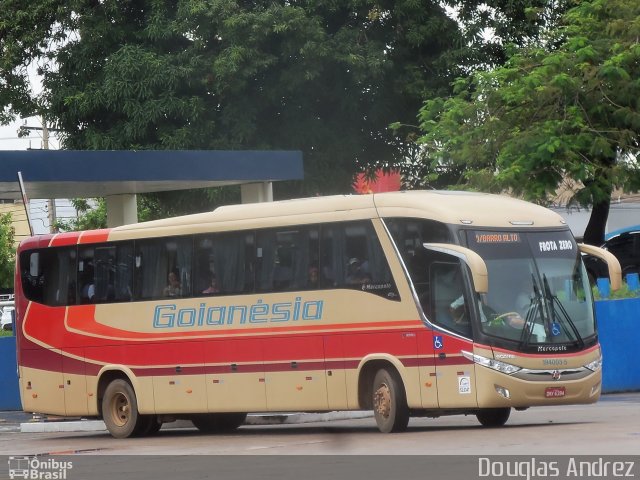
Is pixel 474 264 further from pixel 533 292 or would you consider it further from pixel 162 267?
pixel 162 267

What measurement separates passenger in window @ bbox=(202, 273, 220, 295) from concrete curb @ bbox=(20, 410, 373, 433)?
9.91 ft

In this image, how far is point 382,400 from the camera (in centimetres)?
1719

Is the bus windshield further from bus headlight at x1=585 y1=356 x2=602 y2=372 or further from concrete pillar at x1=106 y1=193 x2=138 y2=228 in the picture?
concrete pillar at x1=106 y1=193 x2=138 y2=228

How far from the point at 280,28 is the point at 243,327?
15.8 metres

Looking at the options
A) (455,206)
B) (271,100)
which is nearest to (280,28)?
(271,100)

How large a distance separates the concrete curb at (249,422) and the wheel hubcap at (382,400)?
4174 mm

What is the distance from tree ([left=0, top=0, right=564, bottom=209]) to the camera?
34.1 meters

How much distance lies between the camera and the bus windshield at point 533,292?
1642 centimetres

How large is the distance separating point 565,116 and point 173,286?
12676mm

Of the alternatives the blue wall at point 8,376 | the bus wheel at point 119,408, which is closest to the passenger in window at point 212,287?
the bus wheel at point 119,408

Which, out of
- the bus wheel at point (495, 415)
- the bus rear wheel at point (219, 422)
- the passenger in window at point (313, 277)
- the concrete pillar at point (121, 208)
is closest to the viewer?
the bus wheel at point (495, 415)

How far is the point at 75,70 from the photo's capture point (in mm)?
36562

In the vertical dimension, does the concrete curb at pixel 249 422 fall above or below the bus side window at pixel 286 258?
below

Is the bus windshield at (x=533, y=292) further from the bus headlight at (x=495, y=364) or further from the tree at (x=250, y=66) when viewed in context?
the tree at (x=250, y=66)
